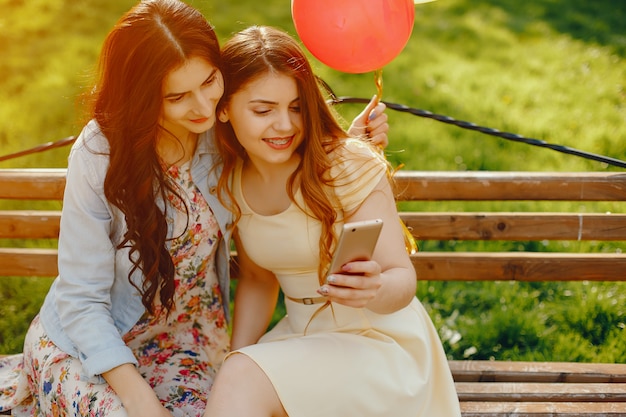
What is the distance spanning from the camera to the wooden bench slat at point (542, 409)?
7.68 feet

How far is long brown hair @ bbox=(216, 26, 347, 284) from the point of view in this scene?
6.73 feet

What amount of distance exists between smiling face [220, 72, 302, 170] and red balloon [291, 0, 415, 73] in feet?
0.54


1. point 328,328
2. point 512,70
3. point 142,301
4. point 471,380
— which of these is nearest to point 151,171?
point 142,301

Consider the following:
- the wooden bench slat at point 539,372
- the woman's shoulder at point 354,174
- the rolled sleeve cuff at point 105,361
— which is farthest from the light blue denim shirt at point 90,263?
the wooden bench slat at point 539,372

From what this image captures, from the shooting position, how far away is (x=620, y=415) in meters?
2.33

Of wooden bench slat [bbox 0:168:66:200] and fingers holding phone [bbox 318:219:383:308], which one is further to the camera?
wooden bench slat [bbox 0:168:66:200]

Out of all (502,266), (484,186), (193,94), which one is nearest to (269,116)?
(193,94)

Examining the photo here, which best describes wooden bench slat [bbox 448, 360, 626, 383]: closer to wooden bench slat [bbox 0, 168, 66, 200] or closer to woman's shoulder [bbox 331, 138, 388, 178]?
woman's shoulder [bbox 331, 138, 388, 178]

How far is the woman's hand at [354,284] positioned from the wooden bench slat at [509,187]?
0.83 m

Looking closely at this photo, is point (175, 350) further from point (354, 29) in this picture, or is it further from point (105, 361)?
point (354, 29)

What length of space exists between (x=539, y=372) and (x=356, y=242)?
1.21 meters

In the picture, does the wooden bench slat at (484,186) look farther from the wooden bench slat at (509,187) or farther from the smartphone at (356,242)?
the smartphone at (356,242)

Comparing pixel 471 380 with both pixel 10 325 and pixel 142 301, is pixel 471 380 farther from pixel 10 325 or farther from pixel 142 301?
pixel 10 325

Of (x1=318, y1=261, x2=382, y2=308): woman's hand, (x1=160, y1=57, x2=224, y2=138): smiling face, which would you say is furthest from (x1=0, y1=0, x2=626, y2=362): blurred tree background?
(x1=318, y1=261, x2=382, y2=308): woman's hand
